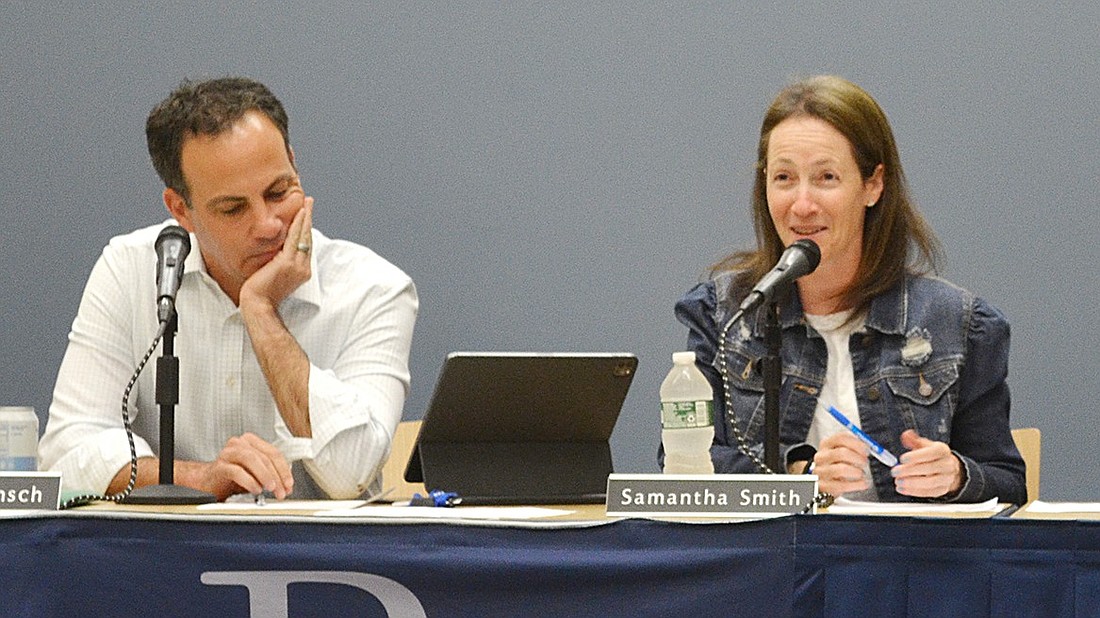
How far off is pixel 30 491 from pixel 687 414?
875mm

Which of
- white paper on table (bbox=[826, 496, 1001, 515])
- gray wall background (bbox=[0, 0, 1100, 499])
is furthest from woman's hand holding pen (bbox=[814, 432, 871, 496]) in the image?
gray wall background (bbox=[0, 0, 1100, 499])

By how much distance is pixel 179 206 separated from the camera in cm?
274

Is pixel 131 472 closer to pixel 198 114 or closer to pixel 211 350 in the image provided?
pixel 211 350

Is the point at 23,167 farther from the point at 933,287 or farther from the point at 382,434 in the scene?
the point at 933,287

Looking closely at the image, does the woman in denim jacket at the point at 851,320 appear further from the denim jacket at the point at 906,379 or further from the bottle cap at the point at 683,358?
the bottle cap at the point at 683,358

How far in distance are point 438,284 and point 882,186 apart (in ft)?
4.50

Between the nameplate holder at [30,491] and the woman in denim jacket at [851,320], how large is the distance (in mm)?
1026

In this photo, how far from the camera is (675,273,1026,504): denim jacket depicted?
8.17 feet

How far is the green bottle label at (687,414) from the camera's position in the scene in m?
2.13

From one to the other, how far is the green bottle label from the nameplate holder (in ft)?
2.69

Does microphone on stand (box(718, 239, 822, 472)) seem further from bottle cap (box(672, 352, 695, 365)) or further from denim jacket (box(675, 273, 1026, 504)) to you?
denim jacket (box(675, 273, 1026, 504))

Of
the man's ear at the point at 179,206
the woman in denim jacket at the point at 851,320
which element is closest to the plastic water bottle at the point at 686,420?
the woman in denim jacket at the point at 851,320

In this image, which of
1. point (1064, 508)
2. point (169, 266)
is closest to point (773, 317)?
point (1064, 508)

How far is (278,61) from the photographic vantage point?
3.77m
